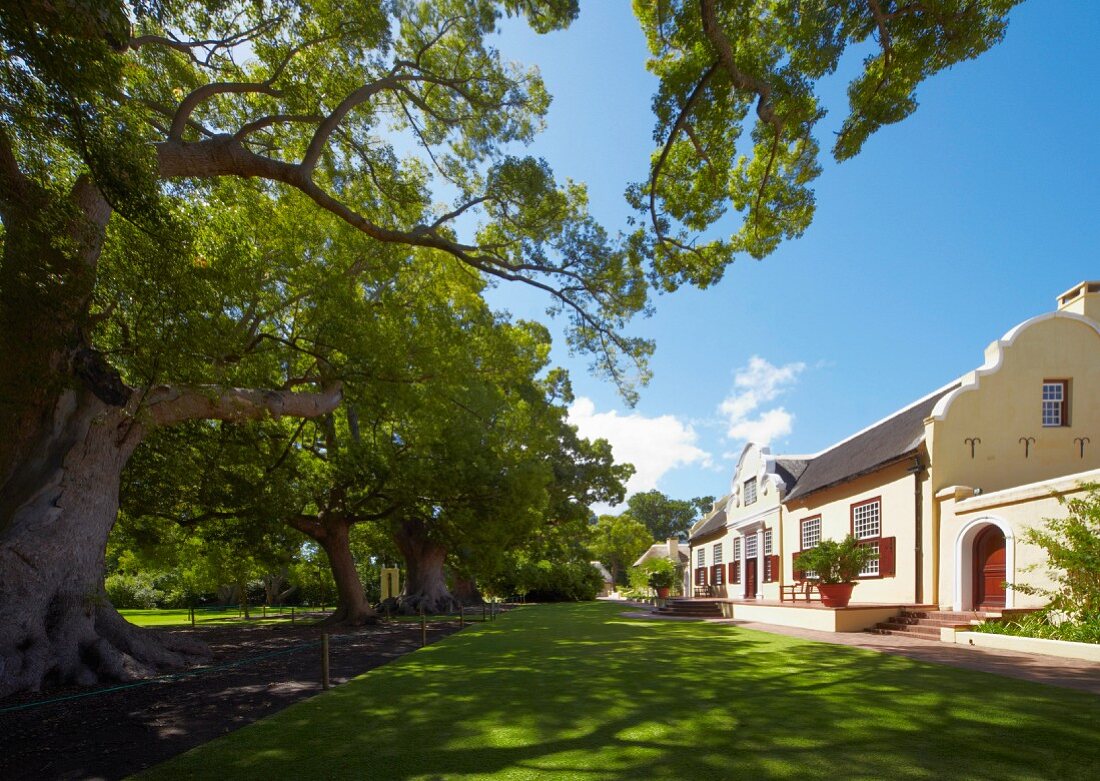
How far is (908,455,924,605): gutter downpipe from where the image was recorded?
1475cm

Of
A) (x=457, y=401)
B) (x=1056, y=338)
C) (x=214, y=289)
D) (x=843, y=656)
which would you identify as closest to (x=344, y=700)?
(x=214, y=289)

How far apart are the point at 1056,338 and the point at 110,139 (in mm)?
18810

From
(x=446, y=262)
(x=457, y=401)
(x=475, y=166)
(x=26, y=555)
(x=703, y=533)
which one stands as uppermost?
Answer: (x=475, y=166)

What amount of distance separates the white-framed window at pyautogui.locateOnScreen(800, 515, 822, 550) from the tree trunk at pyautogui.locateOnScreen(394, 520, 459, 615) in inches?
540

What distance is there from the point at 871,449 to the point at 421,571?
17.2 metres

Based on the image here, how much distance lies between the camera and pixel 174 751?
17.2 ft

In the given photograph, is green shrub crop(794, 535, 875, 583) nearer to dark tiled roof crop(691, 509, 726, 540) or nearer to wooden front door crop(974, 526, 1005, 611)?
wooden front door crop(974, 526, 1005, 611)

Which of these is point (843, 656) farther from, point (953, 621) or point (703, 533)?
point (703, 533)

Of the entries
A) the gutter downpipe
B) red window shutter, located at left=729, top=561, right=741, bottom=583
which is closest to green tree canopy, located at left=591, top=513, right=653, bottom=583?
red window shutter, located at left=729, top=561, right=741, bottom=583

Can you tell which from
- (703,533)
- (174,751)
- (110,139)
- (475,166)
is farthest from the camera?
(703,533)

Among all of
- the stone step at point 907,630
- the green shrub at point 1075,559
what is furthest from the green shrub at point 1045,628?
the stone step at point 907,630

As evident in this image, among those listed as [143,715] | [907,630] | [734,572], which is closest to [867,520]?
[907,630]

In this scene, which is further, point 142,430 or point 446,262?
point 446,262

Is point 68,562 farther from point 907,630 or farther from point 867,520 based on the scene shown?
point 867,520
